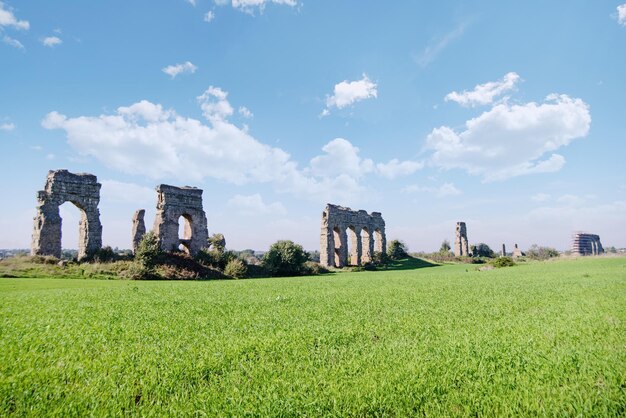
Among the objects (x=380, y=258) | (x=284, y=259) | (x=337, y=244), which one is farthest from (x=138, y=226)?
(x=380, y=258)

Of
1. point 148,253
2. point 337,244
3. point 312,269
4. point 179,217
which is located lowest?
point 312,269

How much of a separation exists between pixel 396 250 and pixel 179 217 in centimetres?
3257

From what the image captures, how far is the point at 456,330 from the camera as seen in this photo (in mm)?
4895

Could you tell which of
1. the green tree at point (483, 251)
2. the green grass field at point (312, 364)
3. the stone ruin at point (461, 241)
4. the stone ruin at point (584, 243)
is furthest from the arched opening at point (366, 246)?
the stone ruin at point (584, 243)

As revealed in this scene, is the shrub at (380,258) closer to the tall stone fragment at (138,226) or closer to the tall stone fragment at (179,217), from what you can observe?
the tall stone fragment at (179,217)

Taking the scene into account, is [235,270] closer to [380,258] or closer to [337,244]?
[337,244]

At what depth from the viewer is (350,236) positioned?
45844 millimetres

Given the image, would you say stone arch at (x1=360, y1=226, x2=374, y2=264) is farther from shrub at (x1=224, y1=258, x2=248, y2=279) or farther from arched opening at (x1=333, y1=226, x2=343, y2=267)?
shrub at (x1=224, y1=258, x2=248, y2=279)

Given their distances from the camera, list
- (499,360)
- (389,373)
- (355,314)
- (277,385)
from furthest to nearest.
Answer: (355,314) < (499,360) < (389,373) < (277,385)

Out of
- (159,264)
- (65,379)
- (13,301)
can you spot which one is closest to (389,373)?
(65,379)

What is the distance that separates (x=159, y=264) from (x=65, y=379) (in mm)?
22453

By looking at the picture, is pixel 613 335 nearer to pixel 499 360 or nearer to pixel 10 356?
pixel 499 360

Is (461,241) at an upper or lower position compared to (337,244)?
upper

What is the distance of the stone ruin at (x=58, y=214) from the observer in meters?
24.6
